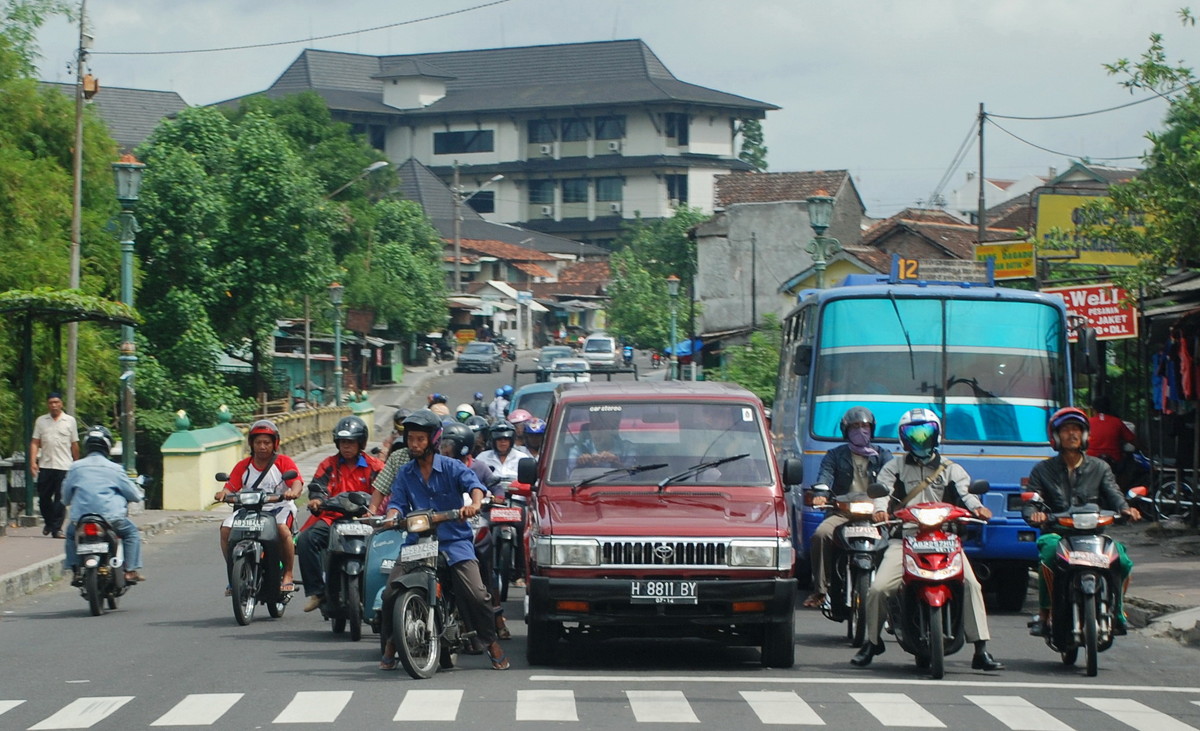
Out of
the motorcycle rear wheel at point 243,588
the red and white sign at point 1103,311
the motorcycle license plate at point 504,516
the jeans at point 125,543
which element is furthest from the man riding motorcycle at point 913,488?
the red and white sign at point 1103,311

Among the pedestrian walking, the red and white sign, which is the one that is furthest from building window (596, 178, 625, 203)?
the pedestrian walking

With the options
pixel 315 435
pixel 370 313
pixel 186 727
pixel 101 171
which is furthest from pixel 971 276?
pixel 370 313

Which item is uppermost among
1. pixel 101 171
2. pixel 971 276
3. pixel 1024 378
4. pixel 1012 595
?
pixel 101 171

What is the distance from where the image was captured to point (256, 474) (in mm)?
13359

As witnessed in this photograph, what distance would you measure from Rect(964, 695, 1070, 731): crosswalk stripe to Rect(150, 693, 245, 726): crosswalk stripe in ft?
13.8

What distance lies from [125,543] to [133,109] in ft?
329

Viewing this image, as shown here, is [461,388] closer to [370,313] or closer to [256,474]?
[370,313]

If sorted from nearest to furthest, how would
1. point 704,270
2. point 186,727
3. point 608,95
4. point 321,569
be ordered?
point 186,727
point 321,569
point 704,270
point 608,95

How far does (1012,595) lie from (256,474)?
7010mm

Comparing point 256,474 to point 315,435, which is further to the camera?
point 315,435

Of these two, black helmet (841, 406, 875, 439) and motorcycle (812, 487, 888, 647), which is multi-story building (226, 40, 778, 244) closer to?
black helmet (841, 406, 875, 439)

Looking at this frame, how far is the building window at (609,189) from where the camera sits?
126125 millimetres

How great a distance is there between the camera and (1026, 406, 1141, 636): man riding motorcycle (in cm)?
1052

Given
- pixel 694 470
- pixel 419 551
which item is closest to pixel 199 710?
pixel 419 551
